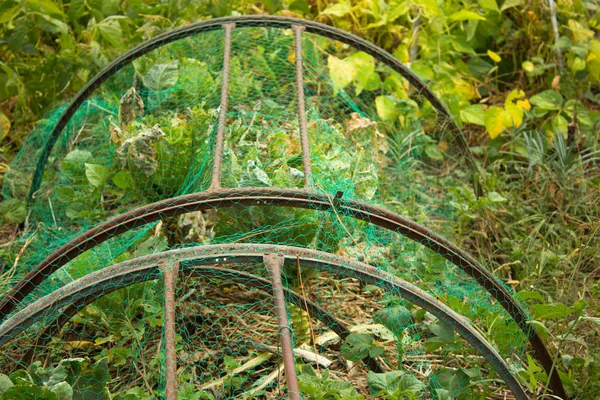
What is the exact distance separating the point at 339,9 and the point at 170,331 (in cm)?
286

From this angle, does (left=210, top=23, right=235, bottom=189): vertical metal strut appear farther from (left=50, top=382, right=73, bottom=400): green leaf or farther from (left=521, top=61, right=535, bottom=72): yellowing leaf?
(left=521, top=61, right=535, bottom=72): yellowing leaf

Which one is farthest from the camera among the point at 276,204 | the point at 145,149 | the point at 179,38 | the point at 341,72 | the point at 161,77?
the point at 341,72

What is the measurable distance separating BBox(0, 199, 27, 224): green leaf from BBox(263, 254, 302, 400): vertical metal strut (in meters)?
1.75

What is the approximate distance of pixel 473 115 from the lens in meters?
3.88

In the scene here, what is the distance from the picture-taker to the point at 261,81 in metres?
3.51

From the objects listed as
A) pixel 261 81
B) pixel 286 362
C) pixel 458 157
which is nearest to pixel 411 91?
pixel 458 157

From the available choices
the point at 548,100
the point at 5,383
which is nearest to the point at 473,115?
the point at 548,100

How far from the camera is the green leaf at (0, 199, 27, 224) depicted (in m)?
3.27

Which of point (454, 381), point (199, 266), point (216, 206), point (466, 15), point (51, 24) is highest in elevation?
point (466, 15)

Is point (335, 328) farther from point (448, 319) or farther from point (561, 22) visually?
A: point (561, 22)

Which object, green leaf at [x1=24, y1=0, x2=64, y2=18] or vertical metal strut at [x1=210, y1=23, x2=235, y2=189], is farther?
green leaf at [x1=24, y1=0, x2=64, y2=18]

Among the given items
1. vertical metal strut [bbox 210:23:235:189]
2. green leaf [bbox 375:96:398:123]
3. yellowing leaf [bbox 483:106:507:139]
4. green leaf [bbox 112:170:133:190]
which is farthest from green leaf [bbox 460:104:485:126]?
green leaf [bbox 112:170:133:190]

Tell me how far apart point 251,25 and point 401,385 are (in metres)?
1.72

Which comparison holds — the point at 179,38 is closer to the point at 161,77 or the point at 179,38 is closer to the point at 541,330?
the point at 161,77
